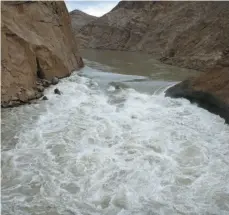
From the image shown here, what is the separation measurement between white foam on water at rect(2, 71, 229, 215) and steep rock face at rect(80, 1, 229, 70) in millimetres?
9864

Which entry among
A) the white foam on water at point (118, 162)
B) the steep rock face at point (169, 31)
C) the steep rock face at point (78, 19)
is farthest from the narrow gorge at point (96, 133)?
the steep rock face at point (78, 19)

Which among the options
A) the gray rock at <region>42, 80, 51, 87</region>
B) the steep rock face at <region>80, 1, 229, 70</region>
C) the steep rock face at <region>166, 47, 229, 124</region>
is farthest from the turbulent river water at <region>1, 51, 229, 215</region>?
the steep rock face at <region>80, 1, 229, 70</region>

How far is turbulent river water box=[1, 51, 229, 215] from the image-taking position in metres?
5.49

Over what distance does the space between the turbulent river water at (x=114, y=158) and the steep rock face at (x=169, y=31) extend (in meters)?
9.54

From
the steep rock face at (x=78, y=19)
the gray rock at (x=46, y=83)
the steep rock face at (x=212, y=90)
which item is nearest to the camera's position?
the steep rock face at (x=212, y=90)

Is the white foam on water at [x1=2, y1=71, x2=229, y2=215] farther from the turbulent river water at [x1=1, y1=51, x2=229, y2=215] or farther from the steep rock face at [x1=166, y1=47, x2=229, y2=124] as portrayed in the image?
the steep rock face at [x1=166, y1=47, x2=229, y2=124]

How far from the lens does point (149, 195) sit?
18.8 feet

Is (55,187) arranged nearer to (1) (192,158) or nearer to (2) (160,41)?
(1) (192,158)

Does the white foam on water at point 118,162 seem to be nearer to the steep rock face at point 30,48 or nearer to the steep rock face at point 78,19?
the steep rock face at point 30,48

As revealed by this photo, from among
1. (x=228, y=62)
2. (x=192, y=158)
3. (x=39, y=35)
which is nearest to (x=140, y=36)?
(x=39, y=35)

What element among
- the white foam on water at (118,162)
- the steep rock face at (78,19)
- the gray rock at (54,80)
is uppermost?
the steep rock face at (78,19)

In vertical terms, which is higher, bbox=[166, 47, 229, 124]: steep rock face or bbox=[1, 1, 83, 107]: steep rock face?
bbox=[1, 1, 83, 107]: steep rock face

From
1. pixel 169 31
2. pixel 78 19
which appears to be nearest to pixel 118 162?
pixel 169 31

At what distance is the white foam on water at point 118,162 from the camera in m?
5.48
